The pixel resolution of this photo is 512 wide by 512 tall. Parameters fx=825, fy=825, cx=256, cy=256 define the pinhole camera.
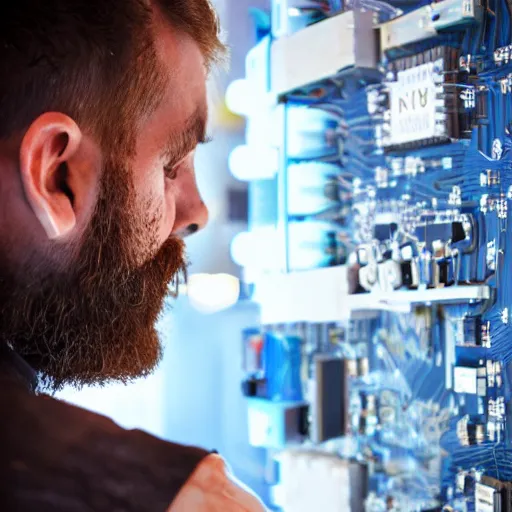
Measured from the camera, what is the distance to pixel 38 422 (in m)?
0.67

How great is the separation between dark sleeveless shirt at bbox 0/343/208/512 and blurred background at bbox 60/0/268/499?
0.86m

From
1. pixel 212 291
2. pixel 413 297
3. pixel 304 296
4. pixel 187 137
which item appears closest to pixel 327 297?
pixel 304 296

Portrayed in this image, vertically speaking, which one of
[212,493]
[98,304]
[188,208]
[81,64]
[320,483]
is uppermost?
[81,64]

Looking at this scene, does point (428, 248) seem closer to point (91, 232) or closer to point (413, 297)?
point (413, 297)

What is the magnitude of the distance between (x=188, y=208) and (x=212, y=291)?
0.59 m

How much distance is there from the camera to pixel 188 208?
96cm

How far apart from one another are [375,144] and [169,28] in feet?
1.35

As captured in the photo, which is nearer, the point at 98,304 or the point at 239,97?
the point at 98,304

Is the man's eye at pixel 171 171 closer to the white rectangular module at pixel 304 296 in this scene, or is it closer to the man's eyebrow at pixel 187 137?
the man's eyebrow at pixel 187 137

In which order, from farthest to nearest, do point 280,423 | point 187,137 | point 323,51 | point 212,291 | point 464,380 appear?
point 212,291 < point 280,423 < point 323,51 < point 464,380 < point 187,137

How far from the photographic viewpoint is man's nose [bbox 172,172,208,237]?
3.14 feet

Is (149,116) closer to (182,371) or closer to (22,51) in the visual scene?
(22,51)

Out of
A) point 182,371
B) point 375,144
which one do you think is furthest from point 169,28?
point 182,371

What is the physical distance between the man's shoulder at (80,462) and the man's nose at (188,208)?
338mm
